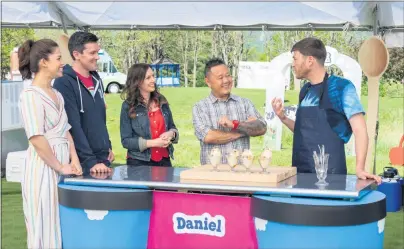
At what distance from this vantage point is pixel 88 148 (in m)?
3.88

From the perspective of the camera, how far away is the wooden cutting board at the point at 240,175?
3.45 meters

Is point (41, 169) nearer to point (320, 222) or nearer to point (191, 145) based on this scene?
point (320, 222)

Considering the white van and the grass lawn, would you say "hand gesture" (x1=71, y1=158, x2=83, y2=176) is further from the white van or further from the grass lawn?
the white van

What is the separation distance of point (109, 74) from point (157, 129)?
37.0 ft

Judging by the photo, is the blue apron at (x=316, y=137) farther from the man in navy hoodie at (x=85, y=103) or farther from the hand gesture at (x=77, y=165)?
the hand gesture at (x=77, y=165)

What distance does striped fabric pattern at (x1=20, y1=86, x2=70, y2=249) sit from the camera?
3469 mm

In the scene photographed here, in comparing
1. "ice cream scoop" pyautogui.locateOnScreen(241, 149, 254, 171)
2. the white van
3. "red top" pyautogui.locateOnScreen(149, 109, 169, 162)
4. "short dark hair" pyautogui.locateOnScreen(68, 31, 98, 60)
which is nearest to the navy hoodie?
"short dark hair" pyautogui.locateOnScreen(68, 31, 98, 60)

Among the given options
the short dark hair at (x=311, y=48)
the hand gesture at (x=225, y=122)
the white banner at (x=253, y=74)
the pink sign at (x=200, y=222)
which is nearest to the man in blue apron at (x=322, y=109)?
the short dark hair at (x=311, y=48)

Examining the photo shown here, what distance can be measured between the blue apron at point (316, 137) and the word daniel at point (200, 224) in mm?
696

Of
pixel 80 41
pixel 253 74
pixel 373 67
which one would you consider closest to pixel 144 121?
pixel 80 41

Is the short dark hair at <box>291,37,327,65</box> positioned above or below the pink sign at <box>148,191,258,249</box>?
above

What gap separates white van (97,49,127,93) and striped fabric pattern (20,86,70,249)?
1170 cm

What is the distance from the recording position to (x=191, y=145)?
13.7 m

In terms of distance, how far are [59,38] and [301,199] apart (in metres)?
4.78
